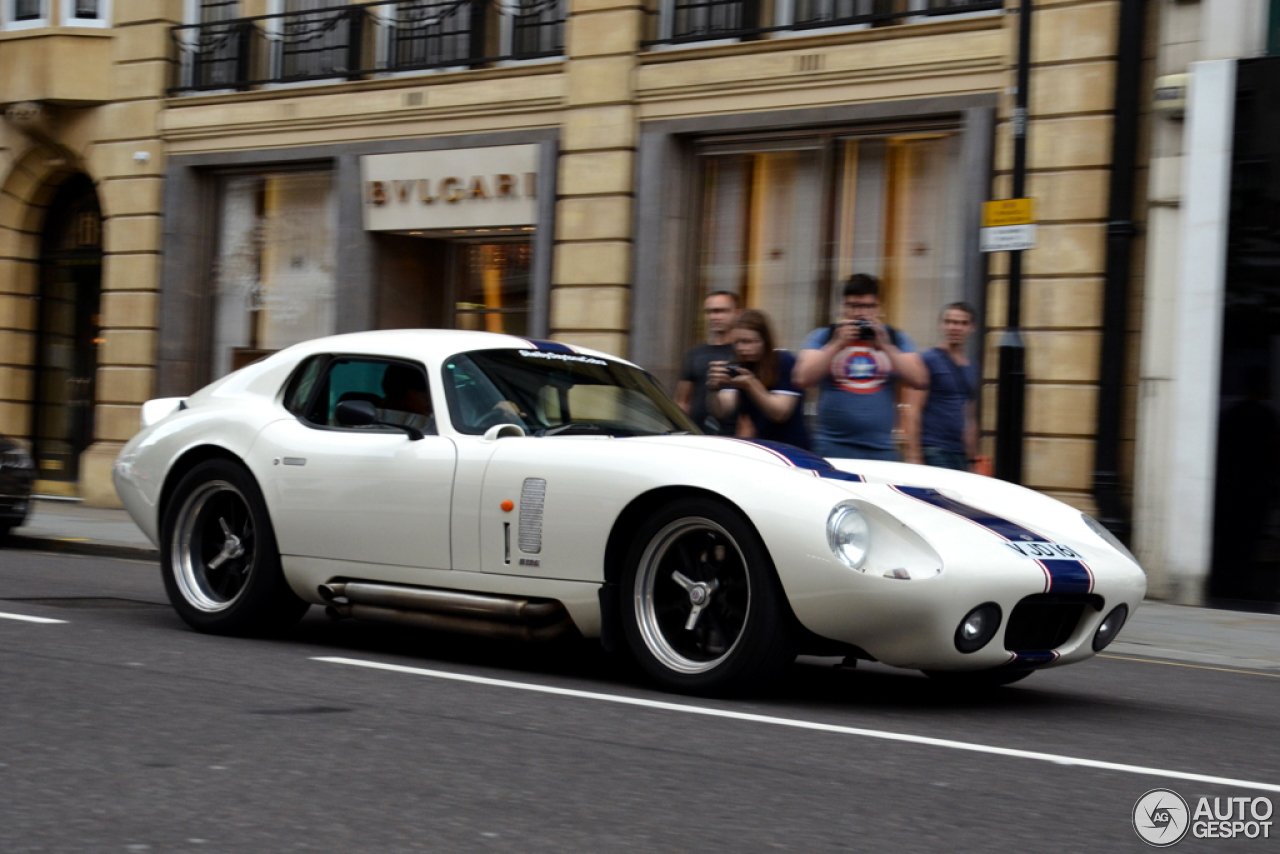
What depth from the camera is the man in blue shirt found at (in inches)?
361

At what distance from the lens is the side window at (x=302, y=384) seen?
23.8ft

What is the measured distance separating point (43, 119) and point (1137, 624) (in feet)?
48.2

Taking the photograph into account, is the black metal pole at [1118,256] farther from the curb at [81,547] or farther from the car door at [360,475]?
the curb at [81,547]

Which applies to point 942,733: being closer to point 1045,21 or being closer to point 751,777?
point 751,777

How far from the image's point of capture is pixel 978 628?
5453mm

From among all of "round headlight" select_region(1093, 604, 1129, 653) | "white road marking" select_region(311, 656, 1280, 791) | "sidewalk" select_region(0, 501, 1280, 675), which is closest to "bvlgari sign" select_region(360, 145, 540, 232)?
"sidewalk" select_region(0, 501, 1280, 675)

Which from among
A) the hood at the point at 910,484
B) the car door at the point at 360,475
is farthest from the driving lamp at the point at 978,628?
the car door at the point at 360,475

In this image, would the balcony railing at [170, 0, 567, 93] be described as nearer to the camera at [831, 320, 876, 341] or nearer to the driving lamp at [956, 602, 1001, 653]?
the camera at [831, 320, 876, 341]

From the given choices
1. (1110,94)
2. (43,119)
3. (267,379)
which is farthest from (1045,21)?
(43,119)

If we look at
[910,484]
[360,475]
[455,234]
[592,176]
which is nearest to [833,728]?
[910,484]

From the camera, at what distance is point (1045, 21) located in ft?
42.1

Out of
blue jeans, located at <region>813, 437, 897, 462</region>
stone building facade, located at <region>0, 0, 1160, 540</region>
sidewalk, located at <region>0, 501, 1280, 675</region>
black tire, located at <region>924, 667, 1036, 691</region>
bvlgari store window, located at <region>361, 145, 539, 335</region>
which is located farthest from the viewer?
bvlgari store window, located at <region>361, 145, 539, 335</region>

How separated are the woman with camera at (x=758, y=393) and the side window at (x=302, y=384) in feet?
6.86

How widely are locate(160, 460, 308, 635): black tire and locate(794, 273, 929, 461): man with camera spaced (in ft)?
9.13
